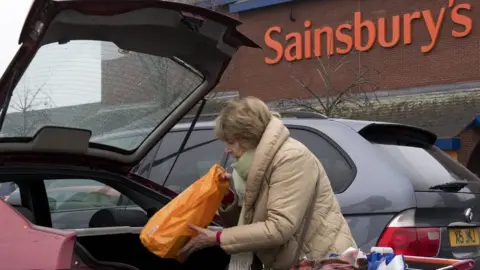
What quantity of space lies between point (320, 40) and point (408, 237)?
1989cm

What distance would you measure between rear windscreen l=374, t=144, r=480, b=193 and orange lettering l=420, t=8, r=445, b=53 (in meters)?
16.4

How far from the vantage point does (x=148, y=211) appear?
4324mm

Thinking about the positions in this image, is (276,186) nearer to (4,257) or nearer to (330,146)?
(4,257)

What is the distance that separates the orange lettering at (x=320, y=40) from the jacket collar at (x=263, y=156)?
808 inches

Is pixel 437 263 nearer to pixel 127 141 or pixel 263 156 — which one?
pixel 263 156

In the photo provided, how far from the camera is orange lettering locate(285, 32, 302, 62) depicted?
24109mm

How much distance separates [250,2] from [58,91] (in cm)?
2198

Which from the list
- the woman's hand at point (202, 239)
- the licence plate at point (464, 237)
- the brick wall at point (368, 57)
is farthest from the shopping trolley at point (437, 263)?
the brick wall at point (368, 57)

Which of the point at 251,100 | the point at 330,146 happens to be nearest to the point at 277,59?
the point at 330,146

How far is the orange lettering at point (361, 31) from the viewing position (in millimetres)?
22203

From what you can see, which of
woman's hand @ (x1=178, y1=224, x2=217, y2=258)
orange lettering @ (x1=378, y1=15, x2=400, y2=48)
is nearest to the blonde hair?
woman's hand @ (x1=178, y1=224, x2=217, y2=258)

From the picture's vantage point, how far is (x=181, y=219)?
3.17 m

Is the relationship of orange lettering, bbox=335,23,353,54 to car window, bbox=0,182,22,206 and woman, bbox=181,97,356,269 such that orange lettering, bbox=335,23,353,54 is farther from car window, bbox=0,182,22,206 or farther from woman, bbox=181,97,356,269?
woman, bbox=181,97,356,269

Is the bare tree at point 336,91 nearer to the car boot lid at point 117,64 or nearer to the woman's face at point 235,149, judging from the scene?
the car boot lid at point 117,64
